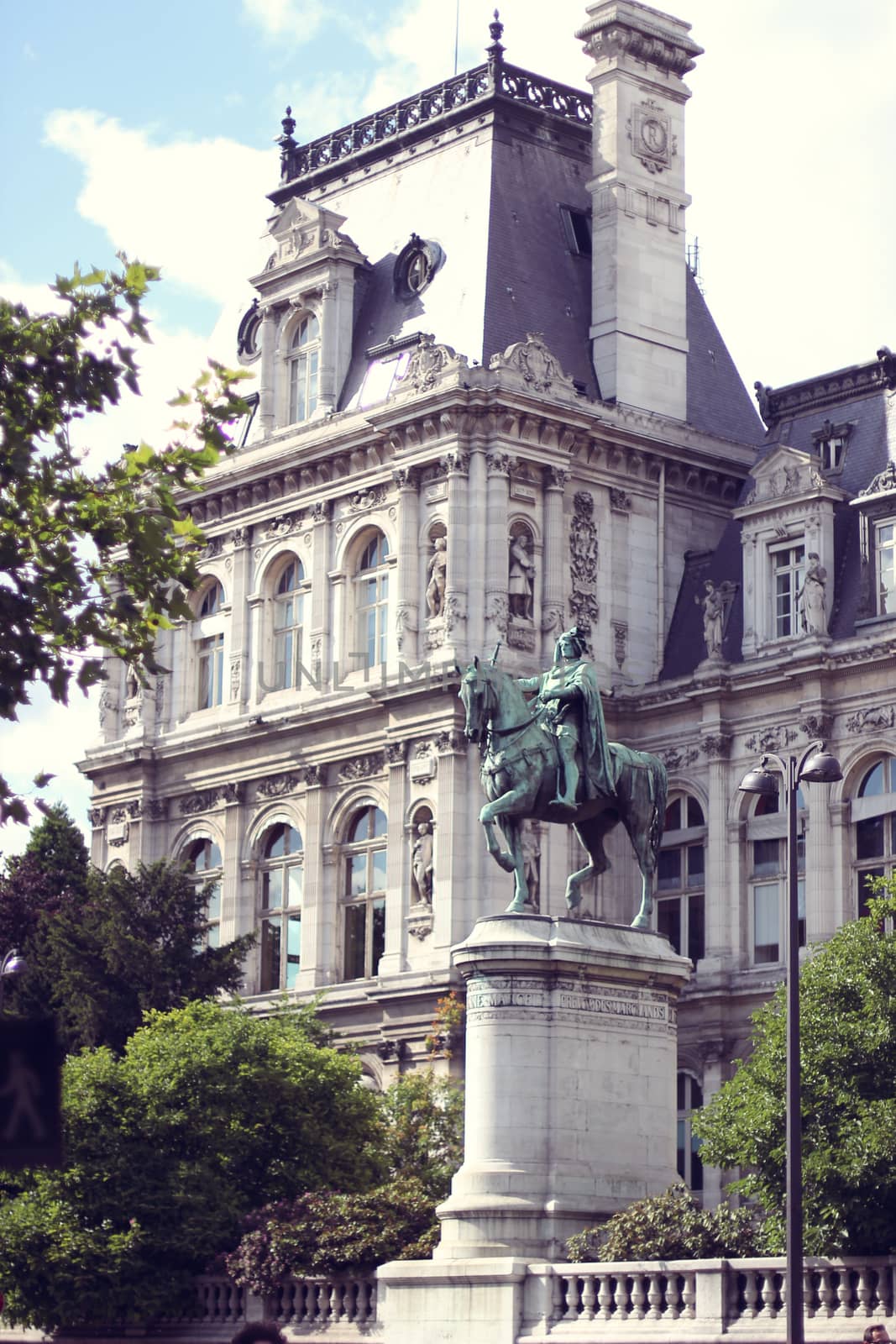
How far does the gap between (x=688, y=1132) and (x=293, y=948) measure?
10436mm

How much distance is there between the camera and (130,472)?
65.9 ft

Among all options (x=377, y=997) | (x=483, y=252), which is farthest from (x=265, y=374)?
(x=377, y=997)

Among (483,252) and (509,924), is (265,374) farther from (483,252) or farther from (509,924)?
(509,924)

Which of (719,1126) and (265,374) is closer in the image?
(719,1126)

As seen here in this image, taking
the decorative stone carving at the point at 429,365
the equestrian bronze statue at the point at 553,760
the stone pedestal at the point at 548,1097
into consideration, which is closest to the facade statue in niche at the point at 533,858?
the decorative stone carving at the point at 429,365

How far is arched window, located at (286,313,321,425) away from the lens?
61.8 metres

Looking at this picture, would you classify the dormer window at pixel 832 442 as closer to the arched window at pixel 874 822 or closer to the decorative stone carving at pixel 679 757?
the decorative stone carving at pixel 679 757

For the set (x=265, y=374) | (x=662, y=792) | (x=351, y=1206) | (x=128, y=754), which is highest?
(x=265, y=374)

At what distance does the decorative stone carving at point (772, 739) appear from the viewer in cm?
5419

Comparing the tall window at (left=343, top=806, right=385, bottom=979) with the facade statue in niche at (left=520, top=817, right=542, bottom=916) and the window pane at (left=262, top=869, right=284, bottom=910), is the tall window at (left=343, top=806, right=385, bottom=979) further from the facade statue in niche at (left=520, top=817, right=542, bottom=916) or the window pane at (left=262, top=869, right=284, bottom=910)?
the facade statue in niche at (left=520, top=817, right=542, bottom=916)

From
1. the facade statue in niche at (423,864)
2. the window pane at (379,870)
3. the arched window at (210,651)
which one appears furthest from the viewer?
the arched window at (210,651)

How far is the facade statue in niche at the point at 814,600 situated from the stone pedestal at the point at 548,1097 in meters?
19.0

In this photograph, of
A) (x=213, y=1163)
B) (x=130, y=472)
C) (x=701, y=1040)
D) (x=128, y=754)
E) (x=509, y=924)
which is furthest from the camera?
(x=128, y=754)

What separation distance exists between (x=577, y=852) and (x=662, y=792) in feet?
62.1
